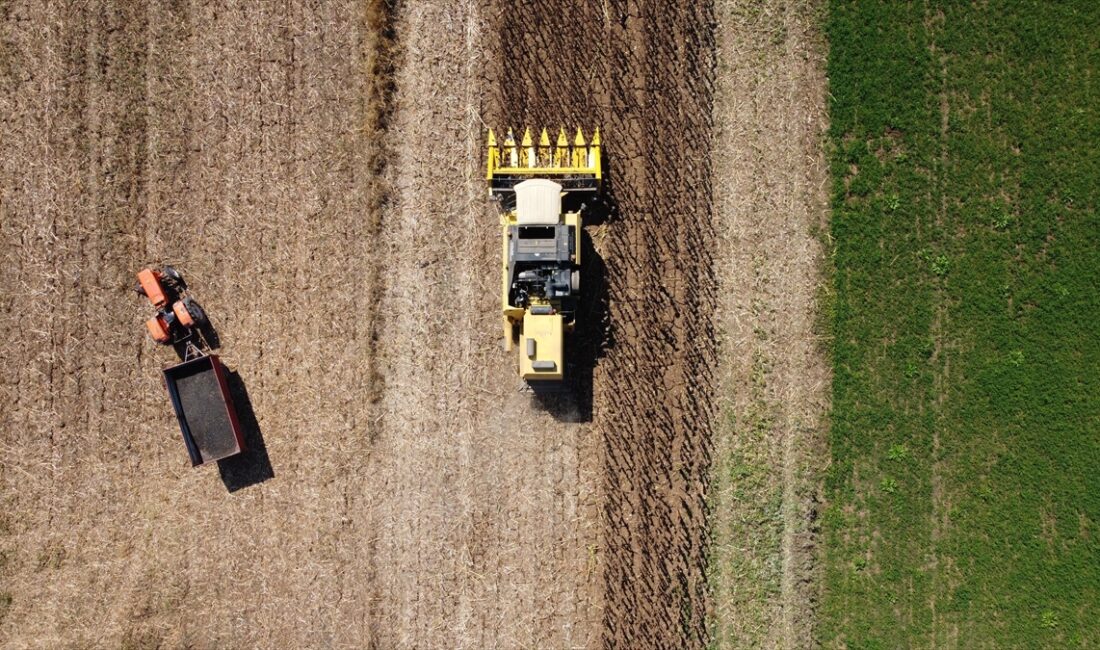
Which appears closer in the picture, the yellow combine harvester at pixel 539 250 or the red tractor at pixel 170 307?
the yellow combine harvester at pixel 539 250

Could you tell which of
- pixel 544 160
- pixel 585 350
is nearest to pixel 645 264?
pixel 585 350

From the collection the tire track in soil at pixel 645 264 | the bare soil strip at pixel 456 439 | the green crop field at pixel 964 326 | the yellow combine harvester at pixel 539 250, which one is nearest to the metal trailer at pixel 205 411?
the bare soil strip at pixel 456 439

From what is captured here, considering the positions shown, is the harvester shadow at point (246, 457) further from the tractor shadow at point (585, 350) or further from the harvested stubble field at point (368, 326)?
the tractor shadow at point (585, 350)

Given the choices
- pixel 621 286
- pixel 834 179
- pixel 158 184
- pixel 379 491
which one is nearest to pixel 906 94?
pixel 834 179

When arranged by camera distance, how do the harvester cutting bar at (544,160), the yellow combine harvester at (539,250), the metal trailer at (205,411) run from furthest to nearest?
the metal trailer at (205,411), the harvester cutting bar at (544,160), the yellow combine harvester at (539,250)

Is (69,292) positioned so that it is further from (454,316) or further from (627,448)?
(627,448)

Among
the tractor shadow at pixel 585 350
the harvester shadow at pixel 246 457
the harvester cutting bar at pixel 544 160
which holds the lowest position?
the harvester shadow at pixel 246 457

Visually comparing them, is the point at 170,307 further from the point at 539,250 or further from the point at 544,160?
the point at 544,160
